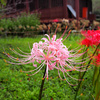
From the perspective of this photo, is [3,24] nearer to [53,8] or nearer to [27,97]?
[53,8]

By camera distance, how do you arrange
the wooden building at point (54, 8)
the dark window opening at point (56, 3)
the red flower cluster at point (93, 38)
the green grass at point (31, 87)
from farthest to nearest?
the dark window opening at point (56, 3), the wooden building at point (54, 8), the green grass at point (31, 87), the red flower cluster at point (93, 38)

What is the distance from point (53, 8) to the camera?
37.8 ft

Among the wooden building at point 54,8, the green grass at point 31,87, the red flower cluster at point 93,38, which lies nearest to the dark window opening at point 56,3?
the wooden building at point 54,8

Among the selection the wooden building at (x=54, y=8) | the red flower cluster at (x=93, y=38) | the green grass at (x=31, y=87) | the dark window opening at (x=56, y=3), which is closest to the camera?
the red flower cluster at (x=93, y=38)

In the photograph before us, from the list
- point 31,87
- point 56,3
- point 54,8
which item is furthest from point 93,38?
point 56,3

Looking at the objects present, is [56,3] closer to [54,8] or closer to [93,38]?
[54,8]

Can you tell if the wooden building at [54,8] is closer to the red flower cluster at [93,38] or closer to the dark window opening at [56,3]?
the dark window opening at [56,3]

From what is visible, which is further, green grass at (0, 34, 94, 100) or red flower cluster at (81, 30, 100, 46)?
green grass at (0, 34, 94, 100)

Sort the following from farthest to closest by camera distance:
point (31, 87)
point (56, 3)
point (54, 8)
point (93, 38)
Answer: point (56, 3) < point (54, 8) < point (31, 87) < point (93, 38)

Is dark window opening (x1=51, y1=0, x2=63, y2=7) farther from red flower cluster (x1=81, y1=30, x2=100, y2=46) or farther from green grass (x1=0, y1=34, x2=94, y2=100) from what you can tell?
red flower cluster (x1=81, y1=30, x2=100, y2=46)

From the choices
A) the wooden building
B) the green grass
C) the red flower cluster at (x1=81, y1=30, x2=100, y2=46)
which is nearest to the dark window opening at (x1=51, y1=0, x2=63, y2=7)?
the wooden building

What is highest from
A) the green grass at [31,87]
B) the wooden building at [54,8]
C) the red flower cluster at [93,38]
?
the wooden building at [54,8]

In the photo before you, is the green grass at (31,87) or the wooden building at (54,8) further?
the wooden building at (54,8)

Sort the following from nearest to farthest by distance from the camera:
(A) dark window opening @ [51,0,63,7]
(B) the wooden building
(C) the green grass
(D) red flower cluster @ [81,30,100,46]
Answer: (D) red flower cluster @ [81,30,100,46]
(C) the green grass
(B) the wooden building
(A) dark window opening @ [51,0,63,7]
